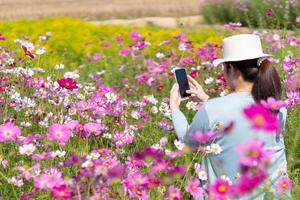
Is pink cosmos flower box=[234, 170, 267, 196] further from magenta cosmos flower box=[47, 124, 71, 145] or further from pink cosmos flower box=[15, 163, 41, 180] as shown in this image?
magenta cosmos flower box=[47, 124, 71, 145]

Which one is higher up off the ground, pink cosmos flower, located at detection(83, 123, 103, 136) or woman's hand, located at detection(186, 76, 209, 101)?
pink cosmos flower, located at detection(83, 123, 103, 136)

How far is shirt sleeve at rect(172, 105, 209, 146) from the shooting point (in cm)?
276

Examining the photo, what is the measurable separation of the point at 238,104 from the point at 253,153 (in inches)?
51.0

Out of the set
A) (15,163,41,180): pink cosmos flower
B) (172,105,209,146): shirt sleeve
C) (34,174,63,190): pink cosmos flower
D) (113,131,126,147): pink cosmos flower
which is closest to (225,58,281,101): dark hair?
(172,105,209,146): shirt sleeve

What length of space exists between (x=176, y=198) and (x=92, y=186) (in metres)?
0.24

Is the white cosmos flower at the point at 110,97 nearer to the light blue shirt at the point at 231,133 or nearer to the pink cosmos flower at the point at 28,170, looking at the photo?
the light blue shirt at the point at 231,133

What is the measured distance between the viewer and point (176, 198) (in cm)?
183

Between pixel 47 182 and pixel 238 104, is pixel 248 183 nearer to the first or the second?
pixel 47 182

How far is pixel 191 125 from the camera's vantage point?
9.31 feet

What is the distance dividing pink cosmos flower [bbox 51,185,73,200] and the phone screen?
1.40m

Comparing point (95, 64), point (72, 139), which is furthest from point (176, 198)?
point (95, 64)

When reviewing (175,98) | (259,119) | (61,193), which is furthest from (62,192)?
(175,98)

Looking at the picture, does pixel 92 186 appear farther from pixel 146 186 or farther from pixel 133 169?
pixel 133 169

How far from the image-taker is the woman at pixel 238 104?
8.83 ft
